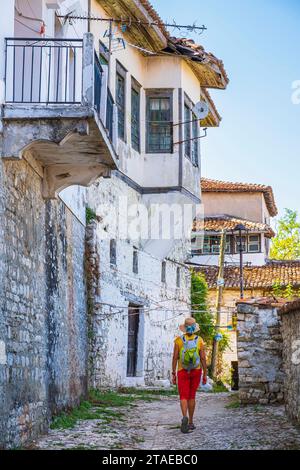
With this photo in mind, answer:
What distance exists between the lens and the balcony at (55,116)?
9.51 metres

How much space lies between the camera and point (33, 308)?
10531 millimetres

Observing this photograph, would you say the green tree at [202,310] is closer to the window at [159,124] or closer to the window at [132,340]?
the window at [132,340]

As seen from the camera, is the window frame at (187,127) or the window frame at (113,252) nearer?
the window frame at (113,252)

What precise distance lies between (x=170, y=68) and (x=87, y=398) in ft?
29.7

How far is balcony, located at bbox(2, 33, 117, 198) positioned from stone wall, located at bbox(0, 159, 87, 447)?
359 mm

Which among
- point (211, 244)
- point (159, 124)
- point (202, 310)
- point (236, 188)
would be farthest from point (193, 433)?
point (236, 188)

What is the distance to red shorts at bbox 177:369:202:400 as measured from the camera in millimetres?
11328

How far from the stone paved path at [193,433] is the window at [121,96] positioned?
280 inches

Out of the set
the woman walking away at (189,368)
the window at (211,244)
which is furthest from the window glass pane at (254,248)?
the woman walking away at (189,368)

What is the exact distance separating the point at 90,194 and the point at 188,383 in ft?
21.6

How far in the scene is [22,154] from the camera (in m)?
9.52

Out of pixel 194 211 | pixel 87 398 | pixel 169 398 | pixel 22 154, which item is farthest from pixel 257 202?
pixel 22 154

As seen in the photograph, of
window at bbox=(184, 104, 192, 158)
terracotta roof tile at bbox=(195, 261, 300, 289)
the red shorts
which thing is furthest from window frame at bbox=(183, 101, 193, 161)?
terracotta roof tile at bbox=(195, 261, 300, 289)
